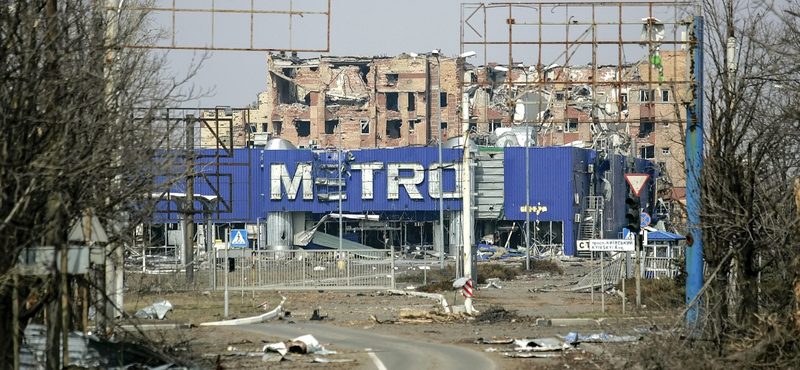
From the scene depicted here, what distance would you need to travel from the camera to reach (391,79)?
101000 millimetres

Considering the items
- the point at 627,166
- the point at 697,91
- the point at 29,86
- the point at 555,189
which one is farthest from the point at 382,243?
the point at 29,86

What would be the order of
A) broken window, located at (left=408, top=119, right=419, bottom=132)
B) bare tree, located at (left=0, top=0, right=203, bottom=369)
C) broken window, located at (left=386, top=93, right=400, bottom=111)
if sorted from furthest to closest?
broken window, located at (left=386, top=93, right=400, bottom=111) < broken window, located at (left=408, top=119, right=419, bottom=132) < bare tree, located at (left=0, top=0, right=203, bottom=369)

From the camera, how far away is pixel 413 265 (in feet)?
218

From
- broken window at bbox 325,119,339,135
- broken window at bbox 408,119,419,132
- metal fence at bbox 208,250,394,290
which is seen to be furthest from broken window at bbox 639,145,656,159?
metal fence at bbox 208,250,394,290

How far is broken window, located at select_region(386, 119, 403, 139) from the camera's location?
10275 centimetres

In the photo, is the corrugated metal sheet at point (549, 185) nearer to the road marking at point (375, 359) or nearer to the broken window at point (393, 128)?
the broken window at point (393, 128)

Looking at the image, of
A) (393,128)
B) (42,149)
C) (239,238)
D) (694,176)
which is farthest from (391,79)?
(42,149)

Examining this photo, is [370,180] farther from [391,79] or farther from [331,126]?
[331,126]

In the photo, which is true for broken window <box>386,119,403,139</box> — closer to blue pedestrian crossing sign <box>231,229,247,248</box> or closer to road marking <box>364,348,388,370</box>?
blue pedestrian crossing sign <box>231,229,247,248</box>

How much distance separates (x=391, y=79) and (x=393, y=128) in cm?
484

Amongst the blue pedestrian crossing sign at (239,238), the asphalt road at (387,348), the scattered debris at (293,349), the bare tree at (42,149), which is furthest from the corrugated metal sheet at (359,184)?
the bare tree at (42,149)

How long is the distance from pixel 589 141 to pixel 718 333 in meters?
84.4

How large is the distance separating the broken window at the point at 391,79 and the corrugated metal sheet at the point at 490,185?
23.5m

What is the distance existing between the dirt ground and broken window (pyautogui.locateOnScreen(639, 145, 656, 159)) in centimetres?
5223
